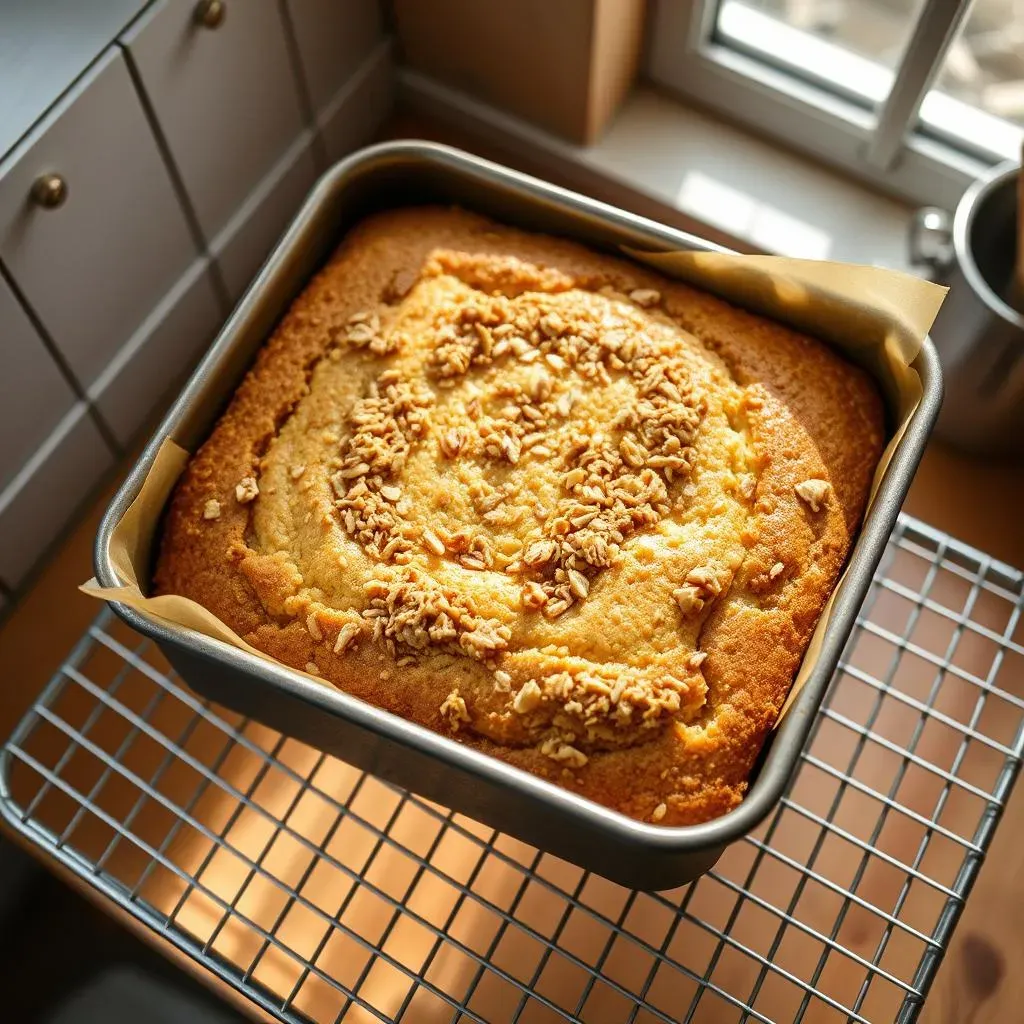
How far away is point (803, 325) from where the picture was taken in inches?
40.0

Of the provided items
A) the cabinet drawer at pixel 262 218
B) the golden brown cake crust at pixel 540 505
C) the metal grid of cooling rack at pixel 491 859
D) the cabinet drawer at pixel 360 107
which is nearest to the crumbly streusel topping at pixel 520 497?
the golden brown cake crust at pixel 540 505

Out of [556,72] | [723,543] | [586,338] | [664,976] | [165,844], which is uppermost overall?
[556,72]

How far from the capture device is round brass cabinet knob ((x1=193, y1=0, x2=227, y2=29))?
1.07 metres

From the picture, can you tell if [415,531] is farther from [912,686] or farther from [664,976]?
[912,686]

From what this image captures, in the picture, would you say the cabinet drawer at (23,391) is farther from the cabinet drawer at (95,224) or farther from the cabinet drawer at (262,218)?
the cabinet drawer at (262,218)

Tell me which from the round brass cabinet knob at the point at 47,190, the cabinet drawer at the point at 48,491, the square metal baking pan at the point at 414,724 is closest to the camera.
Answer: the square metal baking pan at the point at 414,724

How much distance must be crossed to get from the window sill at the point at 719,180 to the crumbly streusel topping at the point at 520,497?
1.20 ft

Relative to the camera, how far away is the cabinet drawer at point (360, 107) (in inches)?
53.7

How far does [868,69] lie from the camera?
4.31 feet

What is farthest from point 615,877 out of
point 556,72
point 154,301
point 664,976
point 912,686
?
point 556,72

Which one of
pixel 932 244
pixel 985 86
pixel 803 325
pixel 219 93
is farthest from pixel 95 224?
pixel 985 86

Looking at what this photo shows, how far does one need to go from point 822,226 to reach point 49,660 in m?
0.98

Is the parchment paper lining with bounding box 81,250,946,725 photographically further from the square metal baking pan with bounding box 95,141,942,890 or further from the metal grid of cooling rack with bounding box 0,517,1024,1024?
the metal grid of cooling rack with bounding box 0,517,1024,1024

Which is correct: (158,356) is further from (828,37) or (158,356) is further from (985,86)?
(985,86)
